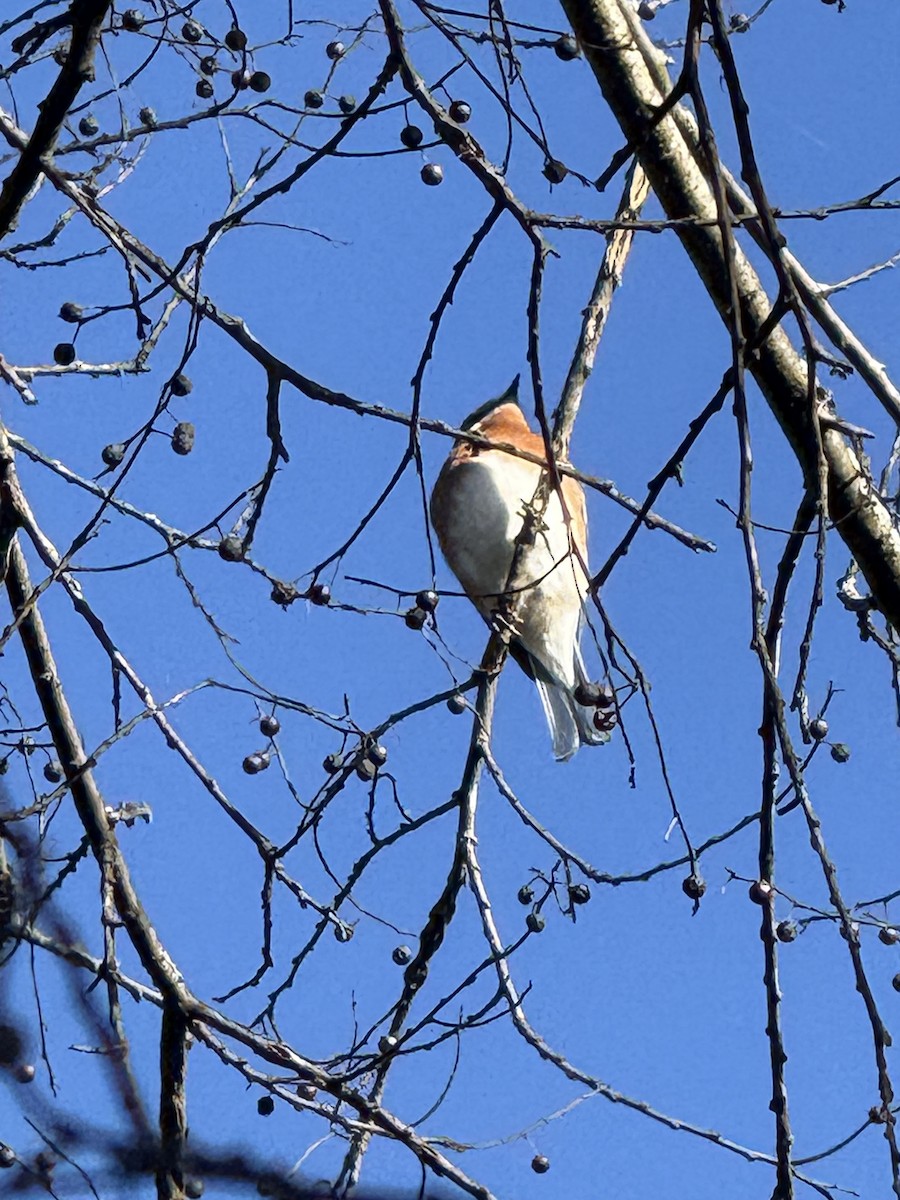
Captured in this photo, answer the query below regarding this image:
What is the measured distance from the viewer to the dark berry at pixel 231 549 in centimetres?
246

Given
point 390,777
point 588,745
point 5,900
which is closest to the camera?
point 5,900

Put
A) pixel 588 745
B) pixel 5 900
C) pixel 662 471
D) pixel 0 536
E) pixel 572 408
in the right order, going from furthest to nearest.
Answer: pixel 588 745
pixel 572 408
pixel 0 536
pixel 662 471
pixel 5 900

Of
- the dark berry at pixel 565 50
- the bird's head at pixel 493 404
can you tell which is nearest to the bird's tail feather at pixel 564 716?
the bird's head at pixel 493 404

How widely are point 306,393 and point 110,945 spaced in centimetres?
78

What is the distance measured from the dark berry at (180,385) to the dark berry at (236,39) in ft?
2.79

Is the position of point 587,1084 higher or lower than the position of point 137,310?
lower

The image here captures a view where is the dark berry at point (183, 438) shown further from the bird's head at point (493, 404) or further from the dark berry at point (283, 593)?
the bird's head at point (493, 404)

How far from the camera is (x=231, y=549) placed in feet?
8.09

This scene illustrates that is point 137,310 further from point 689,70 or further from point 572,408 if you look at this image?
point 572,408

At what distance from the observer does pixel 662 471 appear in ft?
6.42

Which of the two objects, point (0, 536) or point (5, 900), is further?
point (0, 536)

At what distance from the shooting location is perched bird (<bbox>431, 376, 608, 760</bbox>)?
4484mm

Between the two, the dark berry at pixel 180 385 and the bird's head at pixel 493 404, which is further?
the bird's head at pixel 493 404

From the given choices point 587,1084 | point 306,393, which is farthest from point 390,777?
point 306,393
